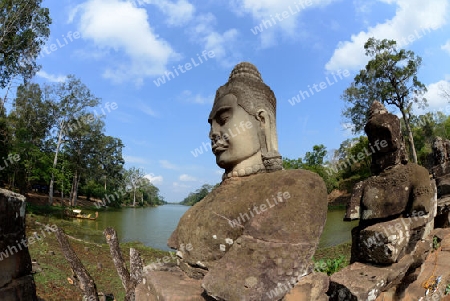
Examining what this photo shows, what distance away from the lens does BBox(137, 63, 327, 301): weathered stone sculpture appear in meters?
1.78

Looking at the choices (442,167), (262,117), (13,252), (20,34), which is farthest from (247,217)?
(20,34)

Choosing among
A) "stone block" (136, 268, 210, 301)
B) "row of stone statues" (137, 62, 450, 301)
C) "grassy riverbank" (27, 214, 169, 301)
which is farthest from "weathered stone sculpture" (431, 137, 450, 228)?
"grassy riverbank" (27, 214, 169, 301)

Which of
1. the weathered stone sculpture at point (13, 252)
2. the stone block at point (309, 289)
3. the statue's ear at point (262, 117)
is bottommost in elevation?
the stone block at point (309, 289)

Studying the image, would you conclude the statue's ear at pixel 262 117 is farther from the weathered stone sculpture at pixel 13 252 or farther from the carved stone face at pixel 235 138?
the weathered stone sculpture at pixel 13 252

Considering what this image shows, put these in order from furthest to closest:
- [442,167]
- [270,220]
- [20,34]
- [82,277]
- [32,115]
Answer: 1. [32,115]
2. [20,34]
3. [442,167]
4. [82,277]
5. [270,220]

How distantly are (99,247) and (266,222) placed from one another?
13248 millimetres

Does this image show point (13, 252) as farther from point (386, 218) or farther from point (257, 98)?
point (386, 218)

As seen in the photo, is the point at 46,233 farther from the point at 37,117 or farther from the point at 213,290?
the point at 37,117

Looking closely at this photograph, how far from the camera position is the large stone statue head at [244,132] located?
249 centimetres

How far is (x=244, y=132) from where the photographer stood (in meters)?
2.50

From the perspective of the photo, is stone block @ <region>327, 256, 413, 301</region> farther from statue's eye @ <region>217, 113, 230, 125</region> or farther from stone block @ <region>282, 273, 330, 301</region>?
statue's eye @ <region>217, 113, 230, 125</region>

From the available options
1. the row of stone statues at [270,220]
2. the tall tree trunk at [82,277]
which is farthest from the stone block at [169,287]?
the tall tree trunk at [82,277]

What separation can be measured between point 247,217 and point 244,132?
66cm

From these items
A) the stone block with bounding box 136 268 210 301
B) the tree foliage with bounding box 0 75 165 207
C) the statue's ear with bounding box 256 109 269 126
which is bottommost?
the stone block with bounding box 136 268 210 301
